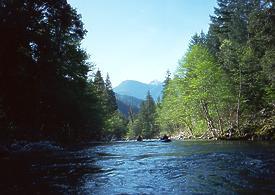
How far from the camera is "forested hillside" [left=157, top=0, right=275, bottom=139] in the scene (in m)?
35.2

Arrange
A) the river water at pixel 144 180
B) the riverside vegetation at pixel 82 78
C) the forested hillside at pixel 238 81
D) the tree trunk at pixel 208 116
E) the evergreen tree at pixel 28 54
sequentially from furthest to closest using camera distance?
the tree trunk at pixel 208 116 < the forested hillside at pixel 238 81 < the riverside vegetation at pixel 82 78 < the evergreen tree at pixel 28 54 < the river water at pixel 144 180

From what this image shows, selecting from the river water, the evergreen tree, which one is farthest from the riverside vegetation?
the river water

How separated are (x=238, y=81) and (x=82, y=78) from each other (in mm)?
21028

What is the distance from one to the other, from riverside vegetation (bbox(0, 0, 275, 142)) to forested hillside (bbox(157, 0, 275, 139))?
0.09 m

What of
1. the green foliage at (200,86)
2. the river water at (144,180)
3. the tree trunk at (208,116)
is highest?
the green foliage at (200,86)

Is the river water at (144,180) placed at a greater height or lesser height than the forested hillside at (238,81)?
lesser

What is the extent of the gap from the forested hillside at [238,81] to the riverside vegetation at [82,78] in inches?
3.5

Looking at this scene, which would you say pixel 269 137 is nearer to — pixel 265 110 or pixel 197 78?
pixel 265 110

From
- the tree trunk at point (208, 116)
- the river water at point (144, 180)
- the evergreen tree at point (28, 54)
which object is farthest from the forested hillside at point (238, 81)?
the river water at point (144, 180)

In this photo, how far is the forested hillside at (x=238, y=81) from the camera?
115 feet

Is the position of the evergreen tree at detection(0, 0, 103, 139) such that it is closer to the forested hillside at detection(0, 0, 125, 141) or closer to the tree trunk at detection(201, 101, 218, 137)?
the forested hillside at detection(0, 0, 125, 141)

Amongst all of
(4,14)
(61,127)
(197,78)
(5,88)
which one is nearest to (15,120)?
(5,88)

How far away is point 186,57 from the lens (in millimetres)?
52000

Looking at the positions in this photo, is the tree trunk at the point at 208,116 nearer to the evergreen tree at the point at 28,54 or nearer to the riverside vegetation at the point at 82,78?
the riverside vegetation at the point at 82,78
